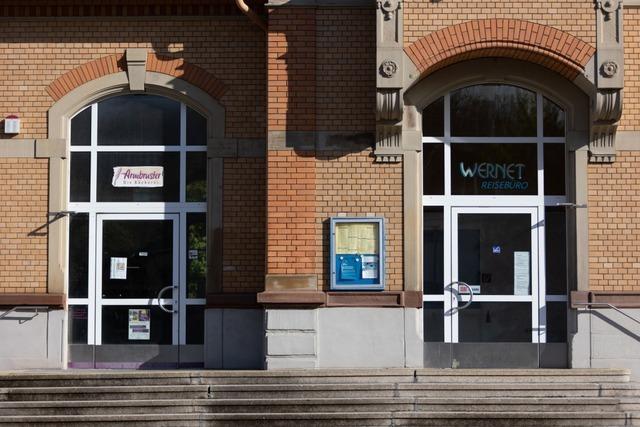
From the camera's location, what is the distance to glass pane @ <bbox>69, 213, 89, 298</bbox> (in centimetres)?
1410

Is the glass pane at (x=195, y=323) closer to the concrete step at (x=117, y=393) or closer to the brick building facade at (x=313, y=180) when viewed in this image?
the brick building facade at (x=313, y=180)

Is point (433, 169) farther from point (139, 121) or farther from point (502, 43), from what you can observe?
point (139, 121)

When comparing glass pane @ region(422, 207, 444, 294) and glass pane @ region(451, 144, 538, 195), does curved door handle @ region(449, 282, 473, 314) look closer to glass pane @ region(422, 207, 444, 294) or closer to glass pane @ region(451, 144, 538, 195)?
glass pane @ region(422, 207, 444, 294)

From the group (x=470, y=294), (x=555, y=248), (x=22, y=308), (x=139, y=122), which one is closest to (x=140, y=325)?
(x=22, y=308)

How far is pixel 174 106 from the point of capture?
14219mm

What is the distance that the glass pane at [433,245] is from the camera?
529 inches

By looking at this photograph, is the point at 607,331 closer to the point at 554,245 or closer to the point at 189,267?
the point at 554,245

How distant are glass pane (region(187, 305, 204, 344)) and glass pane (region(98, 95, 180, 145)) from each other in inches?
81.9

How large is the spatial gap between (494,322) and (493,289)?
39 cm

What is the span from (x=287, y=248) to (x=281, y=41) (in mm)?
2395

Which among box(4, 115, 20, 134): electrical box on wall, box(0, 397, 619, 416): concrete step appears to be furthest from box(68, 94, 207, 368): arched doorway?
box(0, 397, 619, 416): concrete step

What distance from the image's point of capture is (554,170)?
44.2 ft

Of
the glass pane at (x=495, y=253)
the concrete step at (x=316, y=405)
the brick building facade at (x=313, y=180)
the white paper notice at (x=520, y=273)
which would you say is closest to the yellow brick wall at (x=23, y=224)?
the brick building facade at (x=313, y=180)

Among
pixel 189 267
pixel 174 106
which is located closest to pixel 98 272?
pixel 189 267
